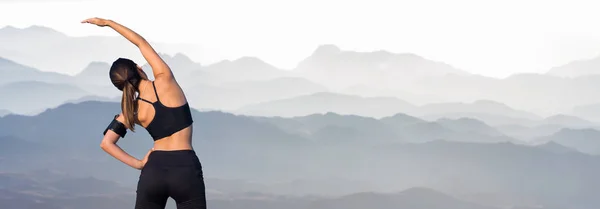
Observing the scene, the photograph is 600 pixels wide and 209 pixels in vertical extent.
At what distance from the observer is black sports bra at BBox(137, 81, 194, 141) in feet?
7.89

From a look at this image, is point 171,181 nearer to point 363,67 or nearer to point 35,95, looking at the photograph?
→ point 363,67

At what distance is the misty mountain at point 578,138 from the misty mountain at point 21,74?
294 cm

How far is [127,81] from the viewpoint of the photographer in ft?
7.89

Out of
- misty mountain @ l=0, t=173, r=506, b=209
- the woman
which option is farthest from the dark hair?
misty mountain @ l=0, t=173, r=506, b=209

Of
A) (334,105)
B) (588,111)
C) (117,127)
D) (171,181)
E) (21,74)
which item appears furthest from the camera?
(21,74)

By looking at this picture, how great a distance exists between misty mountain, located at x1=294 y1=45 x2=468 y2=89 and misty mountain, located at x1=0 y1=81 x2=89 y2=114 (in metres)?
1.43

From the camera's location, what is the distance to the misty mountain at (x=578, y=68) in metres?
4.97

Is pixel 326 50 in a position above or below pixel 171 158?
above

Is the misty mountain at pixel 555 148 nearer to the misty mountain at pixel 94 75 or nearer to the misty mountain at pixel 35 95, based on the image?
the misty mountain at pixel 94 75

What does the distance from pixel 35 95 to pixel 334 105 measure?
72.0 inches

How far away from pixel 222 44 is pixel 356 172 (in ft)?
3.72

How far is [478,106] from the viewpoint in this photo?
502 centimetres

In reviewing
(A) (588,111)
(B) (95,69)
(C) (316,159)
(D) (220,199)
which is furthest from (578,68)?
(B) (95,69)

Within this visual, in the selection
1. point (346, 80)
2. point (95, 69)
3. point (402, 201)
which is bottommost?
point (402, 201)
